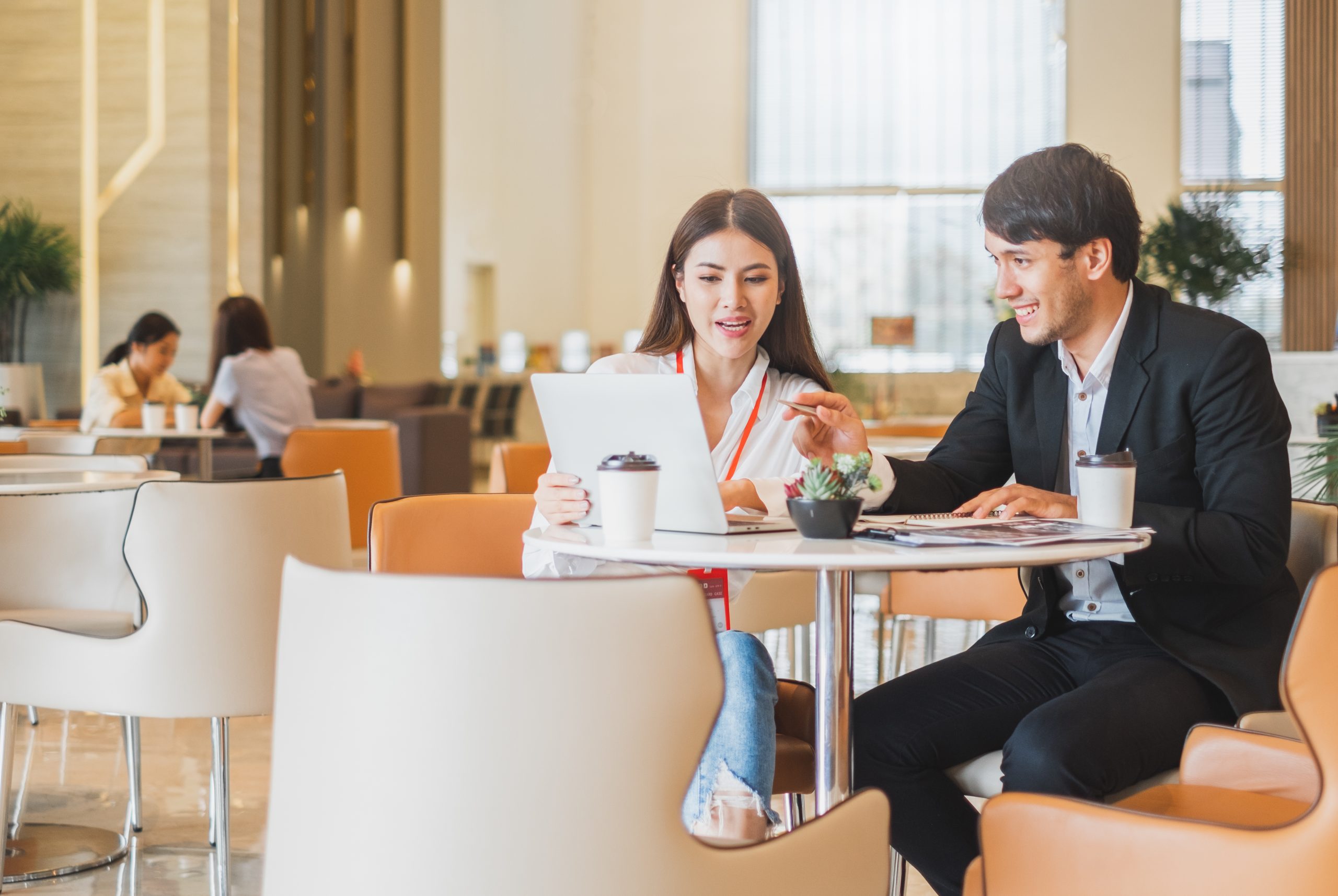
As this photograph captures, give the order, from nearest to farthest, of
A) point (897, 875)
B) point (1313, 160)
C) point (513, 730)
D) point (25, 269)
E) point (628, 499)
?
point (513, 730), point (628, 499), point (897, 875), point (1313, 160), point (25, 269)

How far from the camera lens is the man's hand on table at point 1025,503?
1.64 metres

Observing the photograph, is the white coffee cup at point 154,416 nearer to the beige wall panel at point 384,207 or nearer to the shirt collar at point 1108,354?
the shirt collar at point 1108,354

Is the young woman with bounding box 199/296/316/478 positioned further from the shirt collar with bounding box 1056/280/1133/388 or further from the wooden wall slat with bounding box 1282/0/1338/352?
the wooden wall slat with bounding box 1282/0/1338/352

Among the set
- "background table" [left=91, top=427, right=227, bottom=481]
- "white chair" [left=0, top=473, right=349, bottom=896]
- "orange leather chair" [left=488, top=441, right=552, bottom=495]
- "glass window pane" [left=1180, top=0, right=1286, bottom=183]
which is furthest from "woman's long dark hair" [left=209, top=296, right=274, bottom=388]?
"glass window pane" [left=1180, top=0, right=1286, bottom=183]

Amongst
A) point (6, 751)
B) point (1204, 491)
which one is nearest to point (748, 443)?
point (1204, 491)

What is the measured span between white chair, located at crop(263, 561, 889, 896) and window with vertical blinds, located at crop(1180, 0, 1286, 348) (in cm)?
1478

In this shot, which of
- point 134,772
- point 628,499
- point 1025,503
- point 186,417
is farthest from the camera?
point 186,417

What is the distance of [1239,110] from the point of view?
47.4 ft

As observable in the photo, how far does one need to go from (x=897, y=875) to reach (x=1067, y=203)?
1.05 metres

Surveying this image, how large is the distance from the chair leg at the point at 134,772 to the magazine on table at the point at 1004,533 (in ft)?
6.25

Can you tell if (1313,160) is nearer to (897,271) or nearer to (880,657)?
(880,657)

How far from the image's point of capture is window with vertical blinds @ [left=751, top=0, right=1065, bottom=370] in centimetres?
1552

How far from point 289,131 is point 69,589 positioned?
322 inches

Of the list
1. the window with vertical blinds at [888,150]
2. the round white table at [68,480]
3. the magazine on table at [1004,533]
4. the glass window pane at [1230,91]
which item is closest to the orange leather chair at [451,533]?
the magazine on table at [1004,533]
